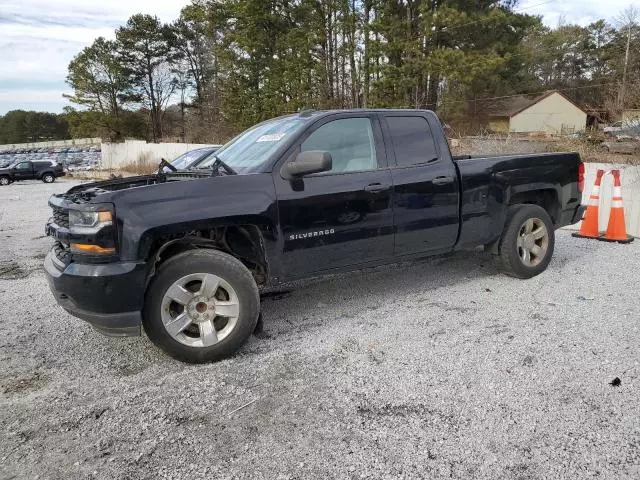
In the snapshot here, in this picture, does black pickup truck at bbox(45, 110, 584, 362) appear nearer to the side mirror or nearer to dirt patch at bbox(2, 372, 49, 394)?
the side mirror

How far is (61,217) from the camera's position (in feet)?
12.1

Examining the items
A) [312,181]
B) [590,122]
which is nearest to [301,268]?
[312,181]

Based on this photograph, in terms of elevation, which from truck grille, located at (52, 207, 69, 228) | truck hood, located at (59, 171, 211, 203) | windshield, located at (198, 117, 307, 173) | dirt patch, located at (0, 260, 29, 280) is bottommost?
dirt patch, located at (0, 260, 29, 280)

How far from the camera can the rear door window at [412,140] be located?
4.54 metres

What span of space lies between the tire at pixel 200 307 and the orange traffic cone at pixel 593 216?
616cm

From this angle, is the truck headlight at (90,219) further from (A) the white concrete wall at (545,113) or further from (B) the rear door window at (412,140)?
(A) the white concrete wall at (545,113)

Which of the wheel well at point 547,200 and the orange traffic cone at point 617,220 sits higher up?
the wheel well at point 547,200

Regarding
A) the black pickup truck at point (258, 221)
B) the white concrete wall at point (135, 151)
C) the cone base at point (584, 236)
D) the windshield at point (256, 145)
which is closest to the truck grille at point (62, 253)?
the black pickup truck at point (258, 221)

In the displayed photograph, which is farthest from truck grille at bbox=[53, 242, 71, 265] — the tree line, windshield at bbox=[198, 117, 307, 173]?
the tree line

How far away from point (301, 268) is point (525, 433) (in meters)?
2.01

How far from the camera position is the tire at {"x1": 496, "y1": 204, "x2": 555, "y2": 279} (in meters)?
5.31

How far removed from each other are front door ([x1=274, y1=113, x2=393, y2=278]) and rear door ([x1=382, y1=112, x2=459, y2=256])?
0.13 meters

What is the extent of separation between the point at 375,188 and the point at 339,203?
0.40m

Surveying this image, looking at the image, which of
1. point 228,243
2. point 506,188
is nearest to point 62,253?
point 228,243
